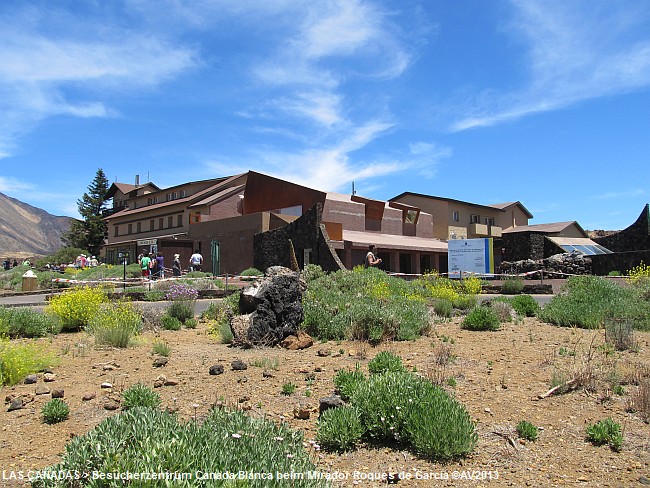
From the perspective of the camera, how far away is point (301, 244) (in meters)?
25.4

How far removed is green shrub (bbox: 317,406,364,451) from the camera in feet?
15.2

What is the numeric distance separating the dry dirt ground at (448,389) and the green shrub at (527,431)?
7 cm

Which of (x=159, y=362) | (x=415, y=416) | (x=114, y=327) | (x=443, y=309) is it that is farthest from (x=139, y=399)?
(x=443, y=309)

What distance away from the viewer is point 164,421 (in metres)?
3.91

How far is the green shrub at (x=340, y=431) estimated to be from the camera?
4633 millimetres

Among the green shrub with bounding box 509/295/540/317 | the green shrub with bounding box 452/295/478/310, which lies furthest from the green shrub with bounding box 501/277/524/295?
the green shrub with bounding box 509/295/540/317

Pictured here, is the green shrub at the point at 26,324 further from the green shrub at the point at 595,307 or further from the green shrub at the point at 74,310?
the green shrub at the point at 595,307

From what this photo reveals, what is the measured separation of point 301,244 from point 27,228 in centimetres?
15549

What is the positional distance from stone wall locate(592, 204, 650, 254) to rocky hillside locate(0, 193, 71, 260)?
12587 centimetres

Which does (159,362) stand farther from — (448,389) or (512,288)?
(512,288)

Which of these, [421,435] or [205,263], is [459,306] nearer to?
[421,435]

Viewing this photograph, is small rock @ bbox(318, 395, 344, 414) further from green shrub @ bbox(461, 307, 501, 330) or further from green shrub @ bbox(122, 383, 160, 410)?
green shrub @ bbox(461, 307, 501, 330)

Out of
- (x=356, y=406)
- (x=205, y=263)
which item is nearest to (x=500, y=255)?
(x=205, y=263)

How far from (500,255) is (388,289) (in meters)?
29.9
